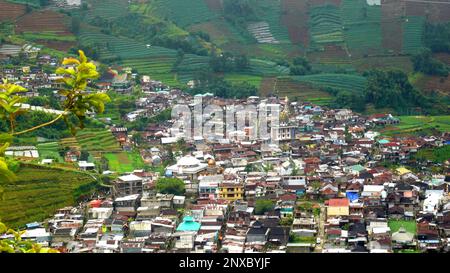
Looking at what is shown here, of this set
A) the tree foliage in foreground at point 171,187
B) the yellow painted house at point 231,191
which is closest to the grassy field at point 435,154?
the yellow painted house at point 231,191

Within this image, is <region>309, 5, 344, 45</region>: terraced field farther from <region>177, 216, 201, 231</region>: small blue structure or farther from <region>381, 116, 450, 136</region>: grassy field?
<region>177, 216, 201, 231</region>: small blue structure

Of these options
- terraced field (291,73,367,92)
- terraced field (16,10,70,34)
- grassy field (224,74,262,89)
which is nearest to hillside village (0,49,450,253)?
terraced field (291,73,367,92)

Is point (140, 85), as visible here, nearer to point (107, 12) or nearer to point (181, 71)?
point (181, 71)

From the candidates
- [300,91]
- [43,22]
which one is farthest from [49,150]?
[43,22]

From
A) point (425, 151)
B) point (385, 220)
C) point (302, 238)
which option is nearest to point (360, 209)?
point (385, 220)

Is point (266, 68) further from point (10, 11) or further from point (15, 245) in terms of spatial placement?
point (15, 245)

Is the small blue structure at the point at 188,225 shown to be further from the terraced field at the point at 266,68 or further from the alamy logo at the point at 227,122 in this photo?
the terraced field at the point at 266,68
